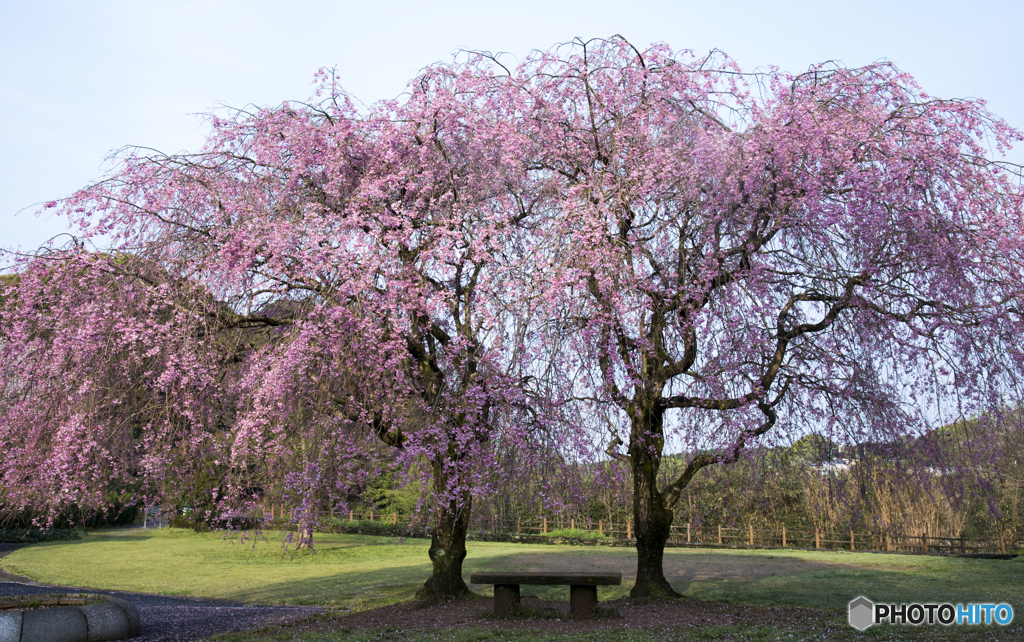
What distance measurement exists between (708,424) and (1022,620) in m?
4.55

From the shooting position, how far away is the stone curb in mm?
8117

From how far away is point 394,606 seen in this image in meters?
11.3

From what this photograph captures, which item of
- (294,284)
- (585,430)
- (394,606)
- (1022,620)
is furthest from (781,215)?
(394,606)

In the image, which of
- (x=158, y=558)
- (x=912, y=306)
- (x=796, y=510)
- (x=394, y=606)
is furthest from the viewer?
(x=796, y=510)

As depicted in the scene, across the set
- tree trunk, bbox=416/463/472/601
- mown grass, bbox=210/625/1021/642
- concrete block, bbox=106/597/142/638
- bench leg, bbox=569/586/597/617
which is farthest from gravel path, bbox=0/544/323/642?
bench leg, bbox=569/586/597/617

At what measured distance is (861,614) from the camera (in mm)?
9852

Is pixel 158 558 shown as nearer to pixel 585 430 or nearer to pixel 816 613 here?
pixel 585 430

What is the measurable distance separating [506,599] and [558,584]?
787 millimetres
